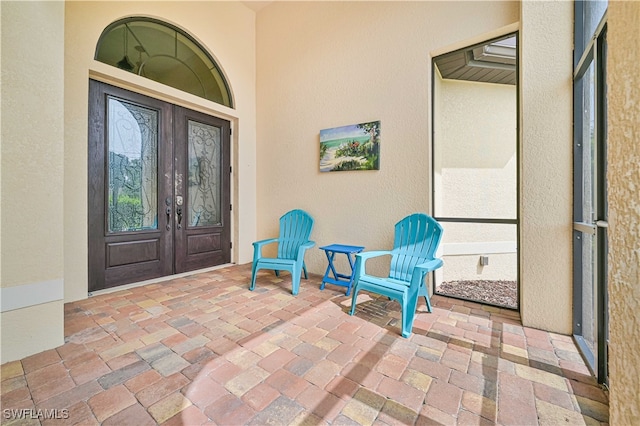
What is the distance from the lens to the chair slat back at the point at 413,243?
8.70 feet

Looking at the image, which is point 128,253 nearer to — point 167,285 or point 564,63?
point 167,285

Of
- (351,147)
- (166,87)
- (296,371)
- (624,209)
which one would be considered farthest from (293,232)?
(624,209)

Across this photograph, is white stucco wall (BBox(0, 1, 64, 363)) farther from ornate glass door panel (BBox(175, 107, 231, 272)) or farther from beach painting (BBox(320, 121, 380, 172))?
beach painting (BBox(320, 121, 380, 172))

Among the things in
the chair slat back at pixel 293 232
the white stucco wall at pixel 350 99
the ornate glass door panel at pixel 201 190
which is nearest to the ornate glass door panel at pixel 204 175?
the ornate glass door panel at pixel 201 190

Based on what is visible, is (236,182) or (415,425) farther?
(236,182)

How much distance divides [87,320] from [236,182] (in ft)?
8.50

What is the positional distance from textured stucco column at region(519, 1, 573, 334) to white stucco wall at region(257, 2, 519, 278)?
54 cm

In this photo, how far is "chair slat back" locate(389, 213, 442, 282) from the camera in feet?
8.70

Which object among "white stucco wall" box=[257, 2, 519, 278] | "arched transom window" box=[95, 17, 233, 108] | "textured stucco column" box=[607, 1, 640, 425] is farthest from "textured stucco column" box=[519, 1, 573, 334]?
"arched transom window" box=[95, 17, 233, 108]

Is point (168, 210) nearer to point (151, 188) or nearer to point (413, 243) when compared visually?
point (151, 188)

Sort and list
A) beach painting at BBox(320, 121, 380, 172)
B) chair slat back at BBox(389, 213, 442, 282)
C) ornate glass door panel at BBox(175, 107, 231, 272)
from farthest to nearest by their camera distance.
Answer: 1. ornate glass door panel at BBox(175, 107, 231, 272)
2. beach painting at BBox(320, 121, 380, 172)
3. chair slat back at BBox(389, 213, 442, 282)

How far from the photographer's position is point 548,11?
221cm

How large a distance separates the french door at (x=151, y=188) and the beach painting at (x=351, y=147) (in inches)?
68.4

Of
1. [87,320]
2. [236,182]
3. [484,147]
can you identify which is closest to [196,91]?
[236,182]
